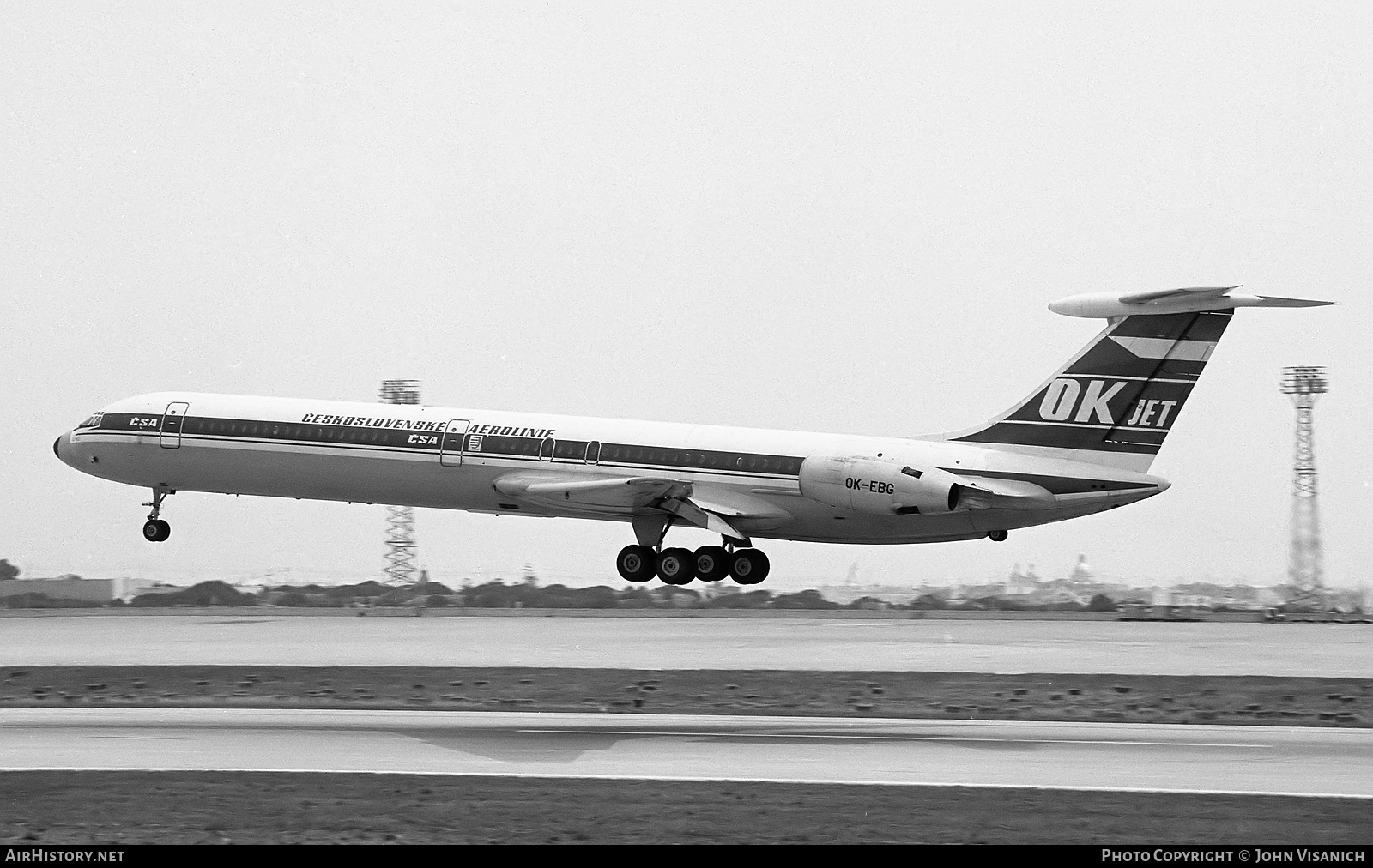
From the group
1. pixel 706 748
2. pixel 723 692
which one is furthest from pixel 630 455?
pixel 706 748

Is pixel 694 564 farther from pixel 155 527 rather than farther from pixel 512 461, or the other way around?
pixel 155 527

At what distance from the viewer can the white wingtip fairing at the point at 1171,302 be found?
4075 centimetres

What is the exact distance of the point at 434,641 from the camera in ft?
119

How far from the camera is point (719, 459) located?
44.3 m

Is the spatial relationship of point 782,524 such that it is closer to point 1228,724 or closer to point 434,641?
point 434,641

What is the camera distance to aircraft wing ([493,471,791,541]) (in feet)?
145

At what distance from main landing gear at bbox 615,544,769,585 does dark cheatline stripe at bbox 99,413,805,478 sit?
2.65 meters

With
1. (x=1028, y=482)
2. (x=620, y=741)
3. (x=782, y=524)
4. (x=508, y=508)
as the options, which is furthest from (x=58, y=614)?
(x=620, y=741)

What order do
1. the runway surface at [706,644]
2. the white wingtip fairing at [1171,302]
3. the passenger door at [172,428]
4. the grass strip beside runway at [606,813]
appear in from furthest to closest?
1. the passenger door at [172,428]
2. the white wingtip fairing at [1171,302]
3. the runway surface at [706,644]
4. the grass strip beside runway at [606,813]

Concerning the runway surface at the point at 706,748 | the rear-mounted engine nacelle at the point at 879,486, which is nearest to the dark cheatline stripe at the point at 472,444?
the rear-mounted engine nacelle at the point at 879,486

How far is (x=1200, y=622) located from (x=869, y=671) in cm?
1647

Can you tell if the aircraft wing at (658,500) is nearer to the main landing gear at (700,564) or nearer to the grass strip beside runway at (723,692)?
the main landing gear at (700,564)

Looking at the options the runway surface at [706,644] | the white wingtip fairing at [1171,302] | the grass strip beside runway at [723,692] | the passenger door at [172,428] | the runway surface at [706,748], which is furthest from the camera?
the passenger door at [172,428]

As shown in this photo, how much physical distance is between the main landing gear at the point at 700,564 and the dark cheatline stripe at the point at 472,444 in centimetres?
265
